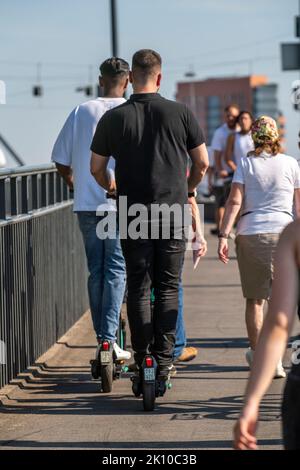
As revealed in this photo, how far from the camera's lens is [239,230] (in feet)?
29.7

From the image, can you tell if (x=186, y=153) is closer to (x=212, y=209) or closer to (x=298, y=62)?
(x=298, y=62)

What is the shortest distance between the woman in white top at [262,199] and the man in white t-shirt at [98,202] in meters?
0.83

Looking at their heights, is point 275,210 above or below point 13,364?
above

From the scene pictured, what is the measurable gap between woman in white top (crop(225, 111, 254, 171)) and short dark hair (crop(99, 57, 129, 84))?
8.30m

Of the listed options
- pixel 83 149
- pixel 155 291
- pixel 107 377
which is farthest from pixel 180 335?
pixel 83 149

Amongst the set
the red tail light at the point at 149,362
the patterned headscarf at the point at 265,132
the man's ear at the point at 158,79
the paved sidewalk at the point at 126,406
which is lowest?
the paved sidewalk at the point at 126,406

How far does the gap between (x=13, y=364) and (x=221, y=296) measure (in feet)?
18.4

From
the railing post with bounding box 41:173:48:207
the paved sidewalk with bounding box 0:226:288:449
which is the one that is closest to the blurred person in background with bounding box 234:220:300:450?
the paved sidewalk with bounding box 0:226:288:449

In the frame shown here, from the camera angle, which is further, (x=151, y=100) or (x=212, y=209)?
(x=212, y=209)

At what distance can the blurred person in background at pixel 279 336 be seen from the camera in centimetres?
416

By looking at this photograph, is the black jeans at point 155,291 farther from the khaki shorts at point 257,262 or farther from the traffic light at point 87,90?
the traffic light at point 87,90

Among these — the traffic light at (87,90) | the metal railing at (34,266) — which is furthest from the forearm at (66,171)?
the traffic light at (87,90)
